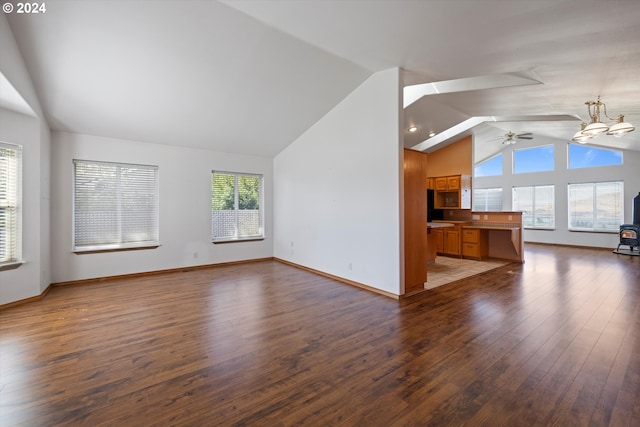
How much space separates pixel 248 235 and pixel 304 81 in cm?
385

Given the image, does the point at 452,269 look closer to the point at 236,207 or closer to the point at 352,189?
the point at 352,189

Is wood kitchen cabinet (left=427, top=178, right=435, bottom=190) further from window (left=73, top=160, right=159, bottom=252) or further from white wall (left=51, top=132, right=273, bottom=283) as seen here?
window (left=73, top=160, right=159, bottom=252)

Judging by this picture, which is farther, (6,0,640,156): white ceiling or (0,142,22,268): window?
(0,142,22,268): window

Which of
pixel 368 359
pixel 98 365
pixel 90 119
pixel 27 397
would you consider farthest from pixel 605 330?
pixel 90 119

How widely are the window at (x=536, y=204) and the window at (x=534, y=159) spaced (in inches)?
25.5

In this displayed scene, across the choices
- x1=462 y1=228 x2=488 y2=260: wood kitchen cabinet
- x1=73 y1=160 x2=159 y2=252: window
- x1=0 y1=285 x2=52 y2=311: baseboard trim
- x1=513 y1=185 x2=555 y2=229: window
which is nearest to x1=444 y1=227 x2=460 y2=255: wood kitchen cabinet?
x1=462 y1=228 x2=488 y2=260: wood kitchen cabinet

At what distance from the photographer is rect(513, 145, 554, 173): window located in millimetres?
9414

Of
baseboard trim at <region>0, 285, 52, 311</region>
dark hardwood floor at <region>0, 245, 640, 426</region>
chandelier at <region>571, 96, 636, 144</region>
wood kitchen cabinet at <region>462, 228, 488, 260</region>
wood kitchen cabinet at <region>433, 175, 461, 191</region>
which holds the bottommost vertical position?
dark hardwood floor at <region>0, 245, 640, 426</region>

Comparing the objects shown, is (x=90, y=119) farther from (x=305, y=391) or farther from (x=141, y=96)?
(x=305, y=391)

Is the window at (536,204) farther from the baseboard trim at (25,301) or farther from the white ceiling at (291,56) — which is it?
the baseboard trim at (25,301)

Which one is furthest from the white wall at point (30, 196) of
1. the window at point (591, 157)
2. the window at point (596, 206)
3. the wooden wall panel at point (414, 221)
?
the window at point (596, 206)

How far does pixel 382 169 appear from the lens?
161 inches

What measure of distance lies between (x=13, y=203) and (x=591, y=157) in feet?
44.2

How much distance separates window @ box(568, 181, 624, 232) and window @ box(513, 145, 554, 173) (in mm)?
1051
